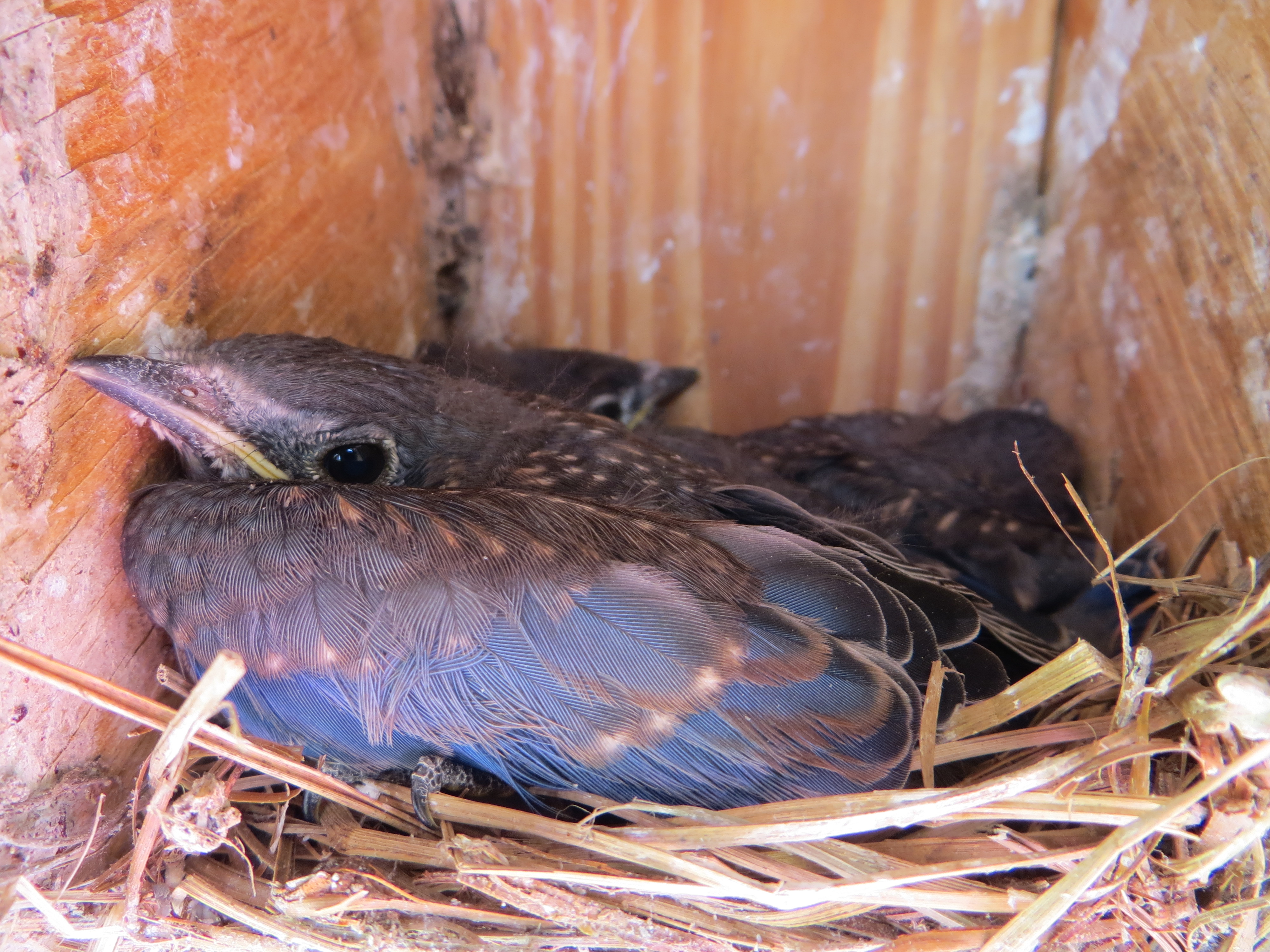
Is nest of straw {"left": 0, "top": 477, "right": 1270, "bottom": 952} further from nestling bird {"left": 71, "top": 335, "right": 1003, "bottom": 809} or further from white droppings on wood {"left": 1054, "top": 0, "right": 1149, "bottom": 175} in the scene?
white droppings on wood {"left": 1054, "top": 0, "right": 1149, "bottom": 175}

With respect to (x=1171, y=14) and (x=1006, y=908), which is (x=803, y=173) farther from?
(x=1006, y=908)

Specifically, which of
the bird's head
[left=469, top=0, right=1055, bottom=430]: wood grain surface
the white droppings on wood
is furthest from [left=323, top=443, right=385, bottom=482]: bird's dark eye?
the white droppings on wood

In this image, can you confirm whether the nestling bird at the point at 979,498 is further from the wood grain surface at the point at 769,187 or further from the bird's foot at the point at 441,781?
the bird's foot at the point at 441,781

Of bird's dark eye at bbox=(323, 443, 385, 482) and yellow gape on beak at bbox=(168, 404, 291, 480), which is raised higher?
yellow gape on beak at bbox=(168, 404, 291, 480)

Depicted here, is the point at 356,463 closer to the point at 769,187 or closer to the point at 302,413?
the point at 302,413

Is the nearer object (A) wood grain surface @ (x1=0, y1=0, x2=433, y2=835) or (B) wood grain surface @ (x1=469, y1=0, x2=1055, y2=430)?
(A) wood grain surface @ (x1=0, y1=0, x2=433, y2=835)

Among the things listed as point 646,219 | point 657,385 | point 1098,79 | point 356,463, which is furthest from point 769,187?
point 356,463

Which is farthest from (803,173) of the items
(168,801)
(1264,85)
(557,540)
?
(168,801)

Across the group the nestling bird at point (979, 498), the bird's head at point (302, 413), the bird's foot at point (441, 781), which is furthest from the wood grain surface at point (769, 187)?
the bird's foot at point (441, 781)

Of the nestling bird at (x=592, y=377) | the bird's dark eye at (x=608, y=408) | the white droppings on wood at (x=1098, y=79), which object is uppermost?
the white droppings on wood at (x=1098, y=79)
